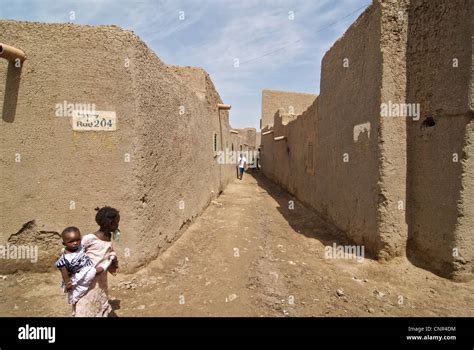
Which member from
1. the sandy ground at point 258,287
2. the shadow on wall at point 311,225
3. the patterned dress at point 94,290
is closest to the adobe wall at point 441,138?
the sandy ground at point 258,287

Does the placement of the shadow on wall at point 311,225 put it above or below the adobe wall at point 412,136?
below

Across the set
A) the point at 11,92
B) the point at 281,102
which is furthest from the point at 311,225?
the point at 281,102

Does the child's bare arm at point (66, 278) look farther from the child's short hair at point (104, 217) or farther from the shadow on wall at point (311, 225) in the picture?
the shadow on wall at point (311, 225)

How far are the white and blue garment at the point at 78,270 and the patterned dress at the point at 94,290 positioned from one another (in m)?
0.07

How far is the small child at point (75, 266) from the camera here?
192cm

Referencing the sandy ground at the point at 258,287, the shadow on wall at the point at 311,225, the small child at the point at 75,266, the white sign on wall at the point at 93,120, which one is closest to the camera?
the small child at the point at 75,266

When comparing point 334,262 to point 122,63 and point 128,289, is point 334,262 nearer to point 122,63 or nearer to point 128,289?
point 128,289

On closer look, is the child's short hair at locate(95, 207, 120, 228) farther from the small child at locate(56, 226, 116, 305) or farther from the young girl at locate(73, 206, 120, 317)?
the small child at locate(56, 226, 116, 305)

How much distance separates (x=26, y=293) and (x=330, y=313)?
11.6 ft

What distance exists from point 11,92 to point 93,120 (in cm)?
104

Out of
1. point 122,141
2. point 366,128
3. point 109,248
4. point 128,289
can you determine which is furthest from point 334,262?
point 122,141

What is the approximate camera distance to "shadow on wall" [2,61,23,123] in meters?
3.26

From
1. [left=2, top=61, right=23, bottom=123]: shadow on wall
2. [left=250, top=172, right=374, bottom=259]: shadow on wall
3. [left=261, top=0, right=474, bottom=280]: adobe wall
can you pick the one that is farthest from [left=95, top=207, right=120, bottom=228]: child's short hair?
[left=250, top=172, right=374, bottom=259]: shadow on wall

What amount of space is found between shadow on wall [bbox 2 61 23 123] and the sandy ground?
2.06 m
